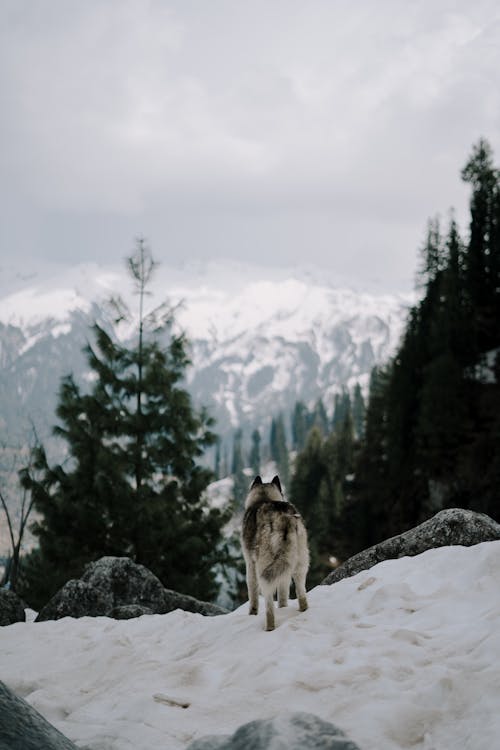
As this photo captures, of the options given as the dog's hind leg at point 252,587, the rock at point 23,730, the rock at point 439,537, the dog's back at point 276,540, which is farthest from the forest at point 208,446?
the rock at point 23,730

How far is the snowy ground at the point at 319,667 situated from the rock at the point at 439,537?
56.8 inches

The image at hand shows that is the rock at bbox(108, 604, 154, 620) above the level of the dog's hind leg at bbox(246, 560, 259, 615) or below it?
below

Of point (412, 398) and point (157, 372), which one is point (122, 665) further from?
point (412, 398)

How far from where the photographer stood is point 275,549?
7.12 meters

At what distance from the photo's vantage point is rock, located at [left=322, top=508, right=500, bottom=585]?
10.3 metres

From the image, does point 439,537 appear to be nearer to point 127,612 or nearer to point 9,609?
point 127,612

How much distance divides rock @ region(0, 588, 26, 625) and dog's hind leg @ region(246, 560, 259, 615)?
603 cm

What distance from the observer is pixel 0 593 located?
41.6 ft

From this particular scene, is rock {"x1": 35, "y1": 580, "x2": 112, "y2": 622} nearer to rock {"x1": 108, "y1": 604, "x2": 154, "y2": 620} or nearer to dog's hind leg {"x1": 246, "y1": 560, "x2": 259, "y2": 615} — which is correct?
rock {"x1": 108, "y1": 604, "x2": 154, "y2": 620}

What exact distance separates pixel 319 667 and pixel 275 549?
4.94 ft

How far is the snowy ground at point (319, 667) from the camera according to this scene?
15.8ft

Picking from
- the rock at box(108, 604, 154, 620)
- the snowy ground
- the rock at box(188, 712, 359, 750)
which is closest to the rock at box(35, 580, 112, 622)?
the rock at box(108, 604, 154, 620)

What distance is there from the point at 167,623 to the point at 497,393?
119ft

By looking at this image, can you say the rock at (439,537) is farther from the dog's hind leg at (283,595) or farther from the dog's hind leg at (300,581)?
the dog's hind leg at (300,581)
